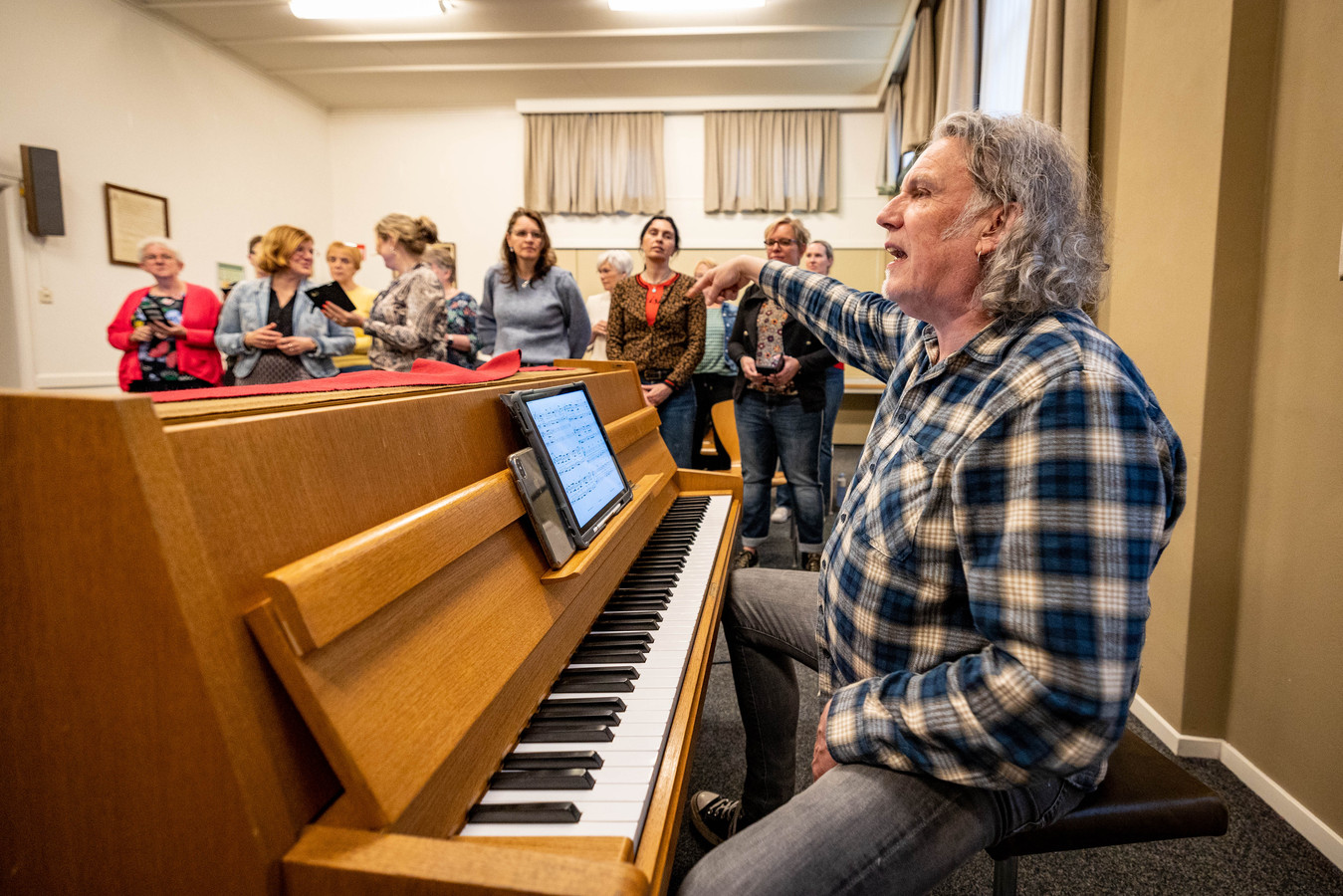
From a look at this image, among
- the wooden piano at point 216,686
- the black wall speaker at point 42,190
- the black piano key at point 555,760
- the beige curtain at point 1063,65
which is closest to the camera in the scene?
the wooden piano at point 216,686

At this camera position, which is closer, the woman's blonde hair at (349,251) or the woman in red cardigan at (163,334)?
the woman in red cardigan at (163,334)

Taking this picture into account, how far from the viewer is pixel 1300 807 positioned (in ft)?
5.18

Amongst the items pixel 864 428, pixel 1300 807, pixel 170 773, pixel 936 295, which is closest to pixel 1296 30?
pixel 936 295

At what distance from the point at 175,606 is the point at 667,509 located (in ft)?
4.89

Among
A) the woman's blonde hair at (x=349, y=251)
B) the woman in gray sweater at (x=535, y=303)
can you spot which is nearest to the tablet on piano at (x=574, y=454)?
the woman in gray sweater at (x=535, y=303)

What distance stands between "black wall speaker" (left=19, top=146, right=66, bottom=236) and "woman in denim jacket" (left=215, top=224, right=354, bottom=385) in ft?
8.71

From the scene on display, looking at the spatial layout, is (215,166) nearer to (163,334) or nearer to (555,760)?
(163,334)

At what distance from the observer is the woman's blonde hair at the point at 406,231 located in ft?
10.4

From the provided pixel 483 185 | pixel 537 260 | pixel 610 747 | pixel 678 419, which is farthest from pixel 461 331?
pixel 483 185

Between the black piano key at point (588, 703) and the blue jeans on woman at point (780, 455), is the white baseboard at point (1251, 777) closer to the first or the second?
the blue jeans on woman at point (780, 455)

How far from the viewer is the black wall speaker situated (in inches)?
185

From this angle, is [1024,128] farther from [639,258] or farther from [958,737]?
[639,258]

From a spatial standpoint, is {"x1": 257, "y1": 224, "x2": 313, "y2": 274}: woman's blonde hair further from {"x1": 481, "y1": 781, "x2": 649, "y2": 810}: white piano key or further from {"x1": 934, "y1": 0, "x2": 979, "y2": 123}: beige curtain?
{"x1": 934, "y1": 0, "x2": 979, "y2": 123}: beige curtain

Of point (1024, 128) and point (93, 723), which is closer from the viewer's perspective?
point (93, 723)
